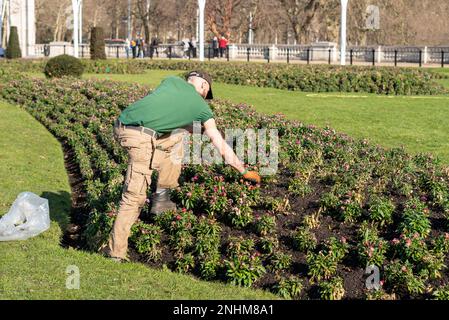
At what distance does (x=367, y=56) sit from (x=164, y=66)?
41.5ft

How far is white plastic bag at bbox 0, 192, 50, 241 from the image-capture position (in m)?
7.11

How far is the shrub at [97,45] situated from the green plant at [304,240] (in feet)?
99.6

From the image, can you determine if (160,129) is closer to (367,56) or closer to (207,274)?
(207,274)

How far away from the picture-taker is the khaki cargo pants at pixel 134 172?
21.3 feet

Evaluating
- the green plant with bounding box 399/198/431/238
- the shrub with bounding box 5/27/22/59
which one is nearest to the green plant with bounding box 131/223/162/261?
the green plant with bounding box 399/198/431/238

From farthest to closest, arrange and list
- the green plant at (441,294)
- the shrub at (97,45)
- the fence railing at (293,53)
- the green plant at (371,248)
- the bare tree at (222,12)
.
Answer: the bare tree at (222,12), the fence railing at (293,53), the shrub at (97,45), the green plant at (371,248), the green plant at (441,294)

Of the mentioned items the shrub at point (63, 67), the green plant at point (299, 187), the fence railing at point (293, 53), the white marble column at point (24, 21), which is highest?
the white marble column at point (24, 21)

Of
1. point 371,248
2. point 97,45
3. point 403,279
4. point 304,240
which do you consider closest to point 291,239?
point 304,240

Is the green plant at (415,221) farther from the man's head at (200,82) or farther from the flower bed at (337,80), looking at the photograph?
the flower bed at (337,80)

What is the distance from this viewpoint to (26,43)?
5081cm

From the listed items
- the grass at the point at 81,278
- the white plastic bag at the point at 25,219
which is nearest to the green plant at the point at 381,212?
the grass at the point at 81,278

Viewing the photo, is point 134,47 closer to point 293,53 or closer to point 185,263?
point 293,53
